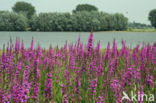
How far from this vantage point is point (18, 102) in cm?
299

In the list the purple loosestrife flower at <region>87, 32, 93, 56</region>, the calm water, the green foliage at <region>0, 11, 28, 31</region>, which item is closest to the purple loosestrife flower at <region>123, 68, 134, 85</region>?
the purple loosestrife flower at <region>87, 32, 93, 56</region>

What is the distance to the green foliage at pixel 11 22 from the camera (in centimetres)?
6575

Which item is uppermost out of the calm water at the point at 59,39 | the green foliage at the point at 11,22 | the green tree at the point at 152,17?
the green tree at the point at 152,17

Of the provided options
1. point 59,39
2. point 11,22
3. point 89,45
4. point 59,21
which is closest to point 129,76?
point 89,45

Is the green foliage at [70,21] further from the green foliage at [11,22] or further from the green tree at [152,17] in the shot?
the green tree at [152,17]

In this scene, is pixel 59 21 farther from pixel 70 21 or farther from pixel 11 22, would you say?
pixel 11 22

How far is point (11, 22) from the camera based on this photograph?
67250 millimetres

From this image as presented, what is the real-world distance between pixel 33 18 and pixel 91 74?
66.0m

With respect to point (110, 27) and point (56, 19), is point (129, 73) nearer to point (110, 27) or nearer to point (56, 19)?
point (56, 19)

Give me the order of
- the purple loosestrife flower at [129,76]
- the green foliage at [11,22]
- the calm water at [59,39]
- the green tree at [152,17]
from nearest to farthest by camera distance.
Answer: the purple loosestrife flower at [129,76]
the calm water at [59,39]
the green foliage at [11,22]
the green tree at [152,17]

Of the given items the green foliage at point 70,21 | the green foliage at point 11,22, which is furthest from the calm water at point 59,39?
the green foliage at point 70,21

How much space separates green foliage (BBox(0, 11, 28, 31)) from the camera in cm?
6575

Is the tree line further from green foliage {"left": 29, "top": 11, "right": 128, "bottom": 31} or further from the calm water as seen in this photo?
Result: the calm water

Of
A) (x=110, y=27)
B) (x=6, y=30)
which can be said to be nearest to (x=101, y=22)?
(x=110, y=27)
